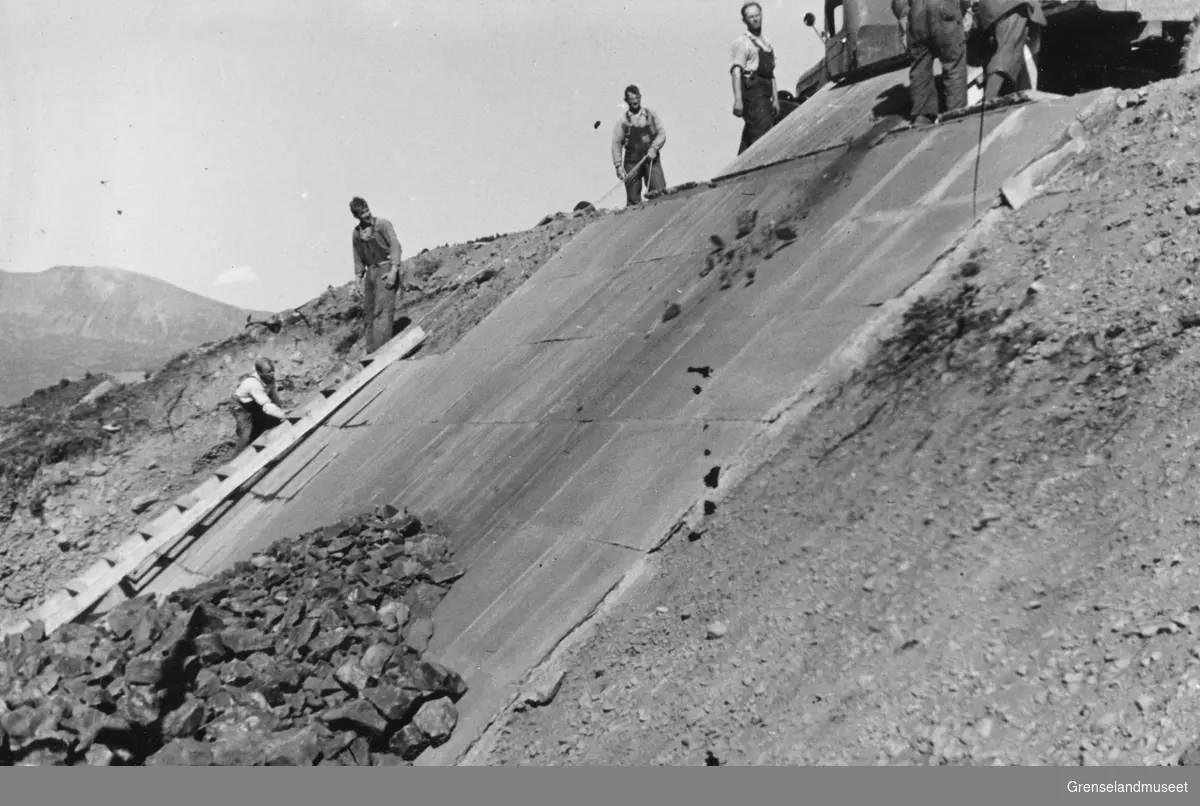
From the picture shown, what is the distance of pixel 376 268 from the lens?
41.0 ft

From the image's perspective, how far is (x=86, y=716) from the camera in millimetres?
6055

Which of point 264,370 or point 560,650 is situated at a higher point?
point 264,370

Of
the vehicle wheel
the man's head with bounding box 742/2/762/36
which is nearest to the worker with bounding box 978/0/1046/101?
the vehicle wheel

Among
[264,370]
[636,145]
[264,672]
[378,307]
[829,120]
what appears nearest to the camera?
[264,672]

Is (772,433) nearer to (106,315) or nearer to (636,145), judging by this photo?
(636,145)

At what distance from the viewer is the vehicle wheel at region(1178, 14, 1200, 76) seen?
1177 centimetres

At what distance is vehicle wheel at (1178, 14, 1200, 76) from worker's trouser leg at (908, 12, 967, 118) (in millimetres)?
3782

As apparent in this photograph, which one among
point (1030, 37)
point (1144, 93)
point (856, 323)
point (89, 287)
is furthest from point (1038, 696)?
point (89, 287)

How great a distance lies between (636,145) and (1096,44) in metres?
5.13

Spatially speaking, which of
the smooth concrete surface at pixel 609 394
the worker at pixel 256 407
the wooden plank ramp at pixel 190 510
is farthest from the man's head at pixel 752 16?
the worker at pixel 256 407

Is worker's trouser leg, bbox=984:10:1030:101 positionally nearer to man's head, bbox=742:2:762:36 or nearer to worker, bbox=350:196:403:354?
man's head, bbox=742:2:762:36

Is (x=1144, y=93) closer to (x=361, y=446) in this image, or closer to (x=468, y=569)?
(x=468, y=569)

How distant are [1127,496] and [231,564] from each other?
6.74m

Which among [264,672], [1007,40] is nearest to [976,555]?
[264,672]
